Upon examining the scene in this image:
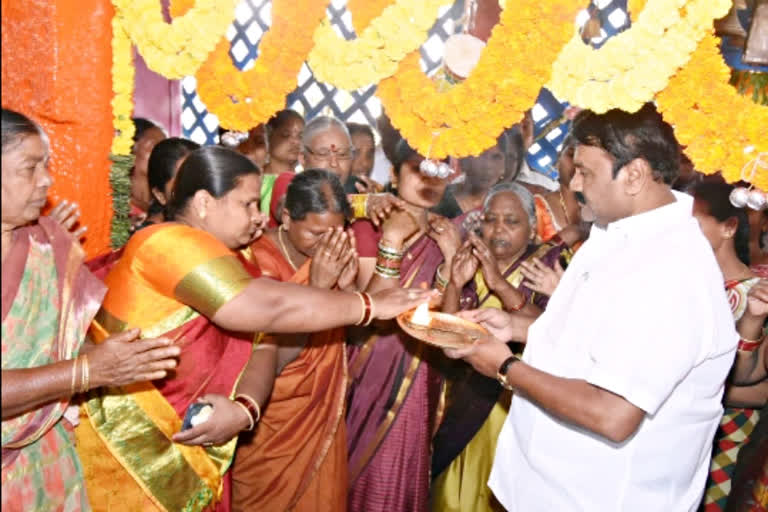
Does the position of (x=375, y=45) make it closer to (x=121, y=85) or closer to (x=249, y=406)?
(x=121, y=85)

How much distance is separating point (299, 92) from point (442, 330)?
5.90 metres

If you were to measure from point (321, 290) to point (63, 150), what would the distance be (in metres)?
1.28

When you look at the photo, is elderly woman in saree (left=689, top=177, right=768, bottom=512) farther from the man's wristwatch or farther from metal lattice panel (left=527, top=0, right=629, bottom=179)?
metal lattice panel (left=527, top=0, right=629, bottom=179)

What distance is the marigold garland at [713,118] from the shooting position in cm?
258

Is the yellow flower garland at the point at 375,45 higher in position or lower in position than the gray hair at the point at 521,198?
higher

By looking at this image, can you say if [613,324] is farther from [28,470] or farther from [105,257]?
[105,257]

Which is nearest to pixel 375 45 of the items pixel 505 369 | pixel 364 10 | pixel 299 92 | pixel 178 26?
pixel 364 10

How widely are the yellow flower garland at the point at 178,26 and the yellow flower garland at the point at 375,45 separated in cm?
41

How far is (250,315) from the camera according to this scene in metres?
2.45

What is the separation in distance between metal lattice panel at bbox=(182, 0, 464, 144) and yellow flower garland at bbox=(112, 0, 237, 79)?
459 cm

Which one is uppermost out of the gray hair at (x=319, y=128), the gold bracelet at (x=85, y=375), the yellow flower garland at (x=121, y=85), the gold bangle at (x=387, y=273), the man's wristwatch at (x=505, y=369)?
the yellow flower garland at (x=121, y=85)

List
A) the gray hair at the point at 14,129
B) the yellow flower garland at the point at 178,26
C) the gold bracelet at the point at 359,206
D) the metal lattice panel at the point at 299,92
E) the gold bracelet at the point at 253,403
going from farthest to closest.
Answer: the metal lattice panel at the point at 299,92 < the gold bracelet at the point at 359,206 < the yellow flower garland at the point at 178,26 < the gold bracelet at the point at 253,403 < the gray hair at the point at 14,129

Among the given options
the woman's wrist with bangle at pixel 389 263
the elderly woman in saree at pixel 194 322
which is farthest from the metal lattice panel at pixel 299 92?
the elderly woman in saree at pixel 194 322

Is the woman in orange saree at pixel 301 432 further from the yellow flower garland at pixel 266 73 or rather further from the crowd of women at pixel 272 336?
the yellow flower garland at pixel 266 73
